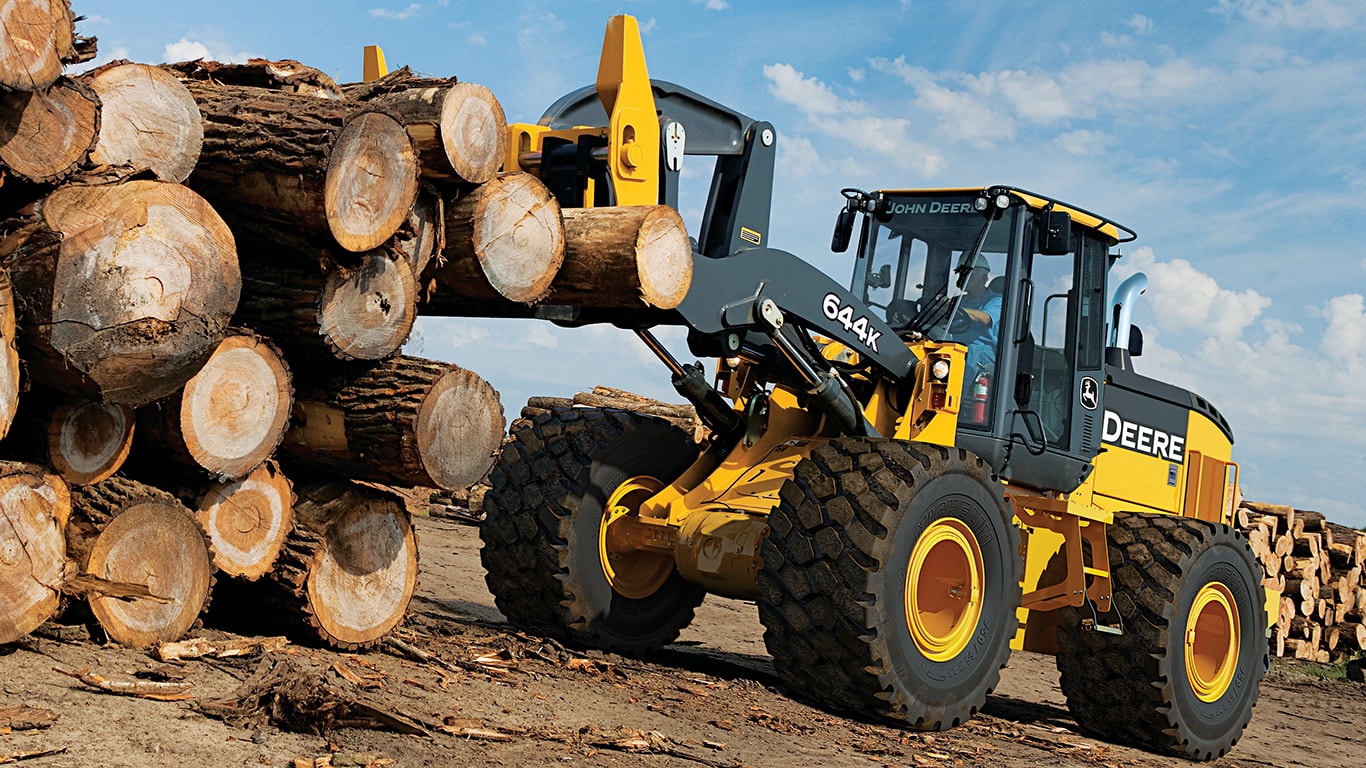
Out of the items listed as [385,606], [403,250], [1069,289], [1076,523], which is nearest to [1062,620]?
[1076,523]

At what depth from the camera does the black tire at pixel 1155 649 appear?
7.88 m

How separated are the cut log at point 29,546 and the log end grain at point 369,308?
1.25m

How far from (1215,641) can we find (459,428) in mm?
5430

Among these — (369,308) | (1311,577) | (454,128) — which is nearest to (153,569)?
(369,308)

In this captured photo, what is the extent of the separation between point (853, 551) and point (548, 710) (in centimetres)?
166

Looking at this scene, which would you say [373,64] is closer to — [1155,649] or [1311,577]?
[1155,649]

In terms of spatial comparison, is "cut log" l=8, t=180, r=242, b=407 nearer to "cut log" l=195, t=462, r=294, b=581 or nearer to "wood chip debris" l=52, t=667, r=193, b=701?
"cut log" l=195, t=462, r=294, b=581

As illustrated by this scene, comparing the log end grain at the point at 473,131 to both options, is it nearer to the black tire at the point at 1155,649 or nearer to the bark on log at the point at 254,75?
the bark on log at the point at 254,75

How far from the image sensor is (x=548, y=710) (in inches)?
222

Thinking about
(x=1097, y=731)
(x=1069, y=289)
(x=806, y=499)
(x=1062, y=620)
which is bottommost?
(x=1097, y=731)

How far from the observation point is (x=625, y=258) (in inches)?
233

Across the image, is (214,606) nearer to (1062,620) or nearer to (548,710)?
(548,710)

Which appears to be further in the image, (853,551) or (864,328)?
(864,328)

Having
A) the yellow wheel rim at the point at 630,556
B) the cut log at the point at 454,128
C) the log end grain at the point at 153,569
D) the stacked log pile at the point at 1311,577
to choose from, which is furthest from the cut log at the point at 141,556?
the stacked log pile at the point at 1311,577
